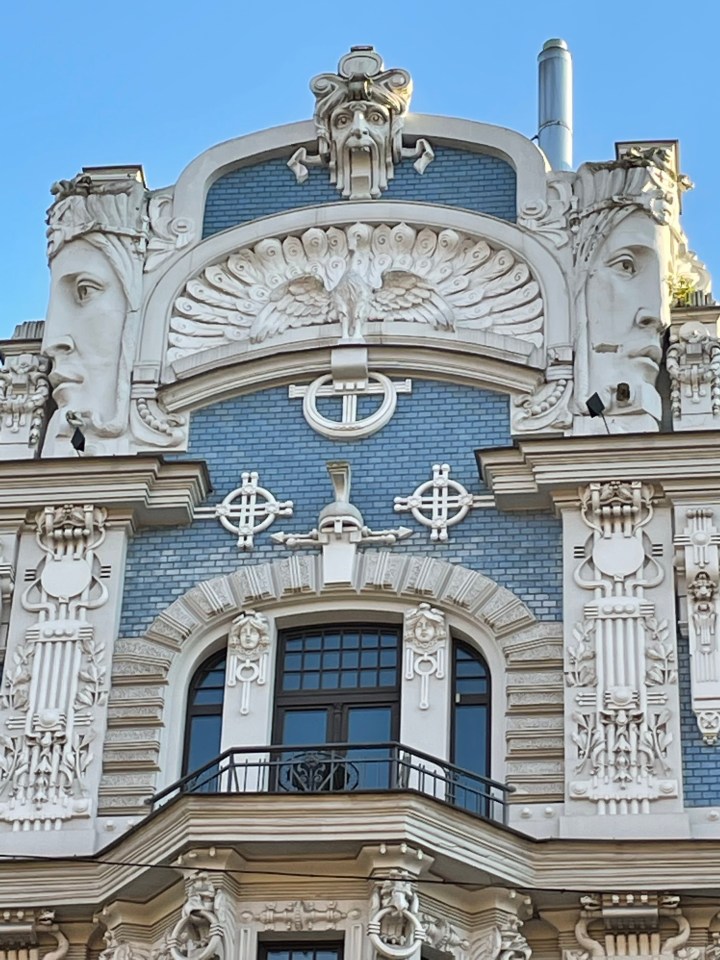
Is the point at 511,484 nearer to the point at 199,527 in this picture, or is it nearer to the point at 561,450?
the point at 561,450

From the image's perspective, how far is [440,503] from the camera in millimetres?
23703

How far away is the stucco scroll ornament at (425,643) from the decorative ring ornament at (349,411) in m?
2.16

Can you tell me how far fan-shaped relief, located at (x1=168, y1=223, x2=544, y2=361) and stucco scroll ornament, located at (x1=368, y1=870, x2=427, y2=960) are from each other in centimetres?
647

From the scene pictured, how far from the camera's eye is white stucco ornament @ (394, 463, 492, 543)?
Answer: 23531mm

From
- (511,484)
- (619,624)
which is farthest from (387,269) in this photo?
(619,624)

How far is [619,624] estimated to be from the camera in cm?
2255

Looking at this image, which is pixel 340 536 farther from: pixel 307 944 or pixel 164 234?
pixel 164 234

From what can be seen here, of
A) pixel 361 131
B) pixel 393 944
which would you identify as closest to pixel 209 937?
pixel 393 944

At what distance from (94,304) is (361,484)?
11.3ft

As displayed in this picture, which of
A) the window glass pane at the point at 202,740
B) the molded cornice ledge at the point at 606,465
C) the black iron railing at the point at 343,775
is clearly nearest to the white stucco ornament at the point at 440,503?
the molded cornice ledge at the point at 606,465

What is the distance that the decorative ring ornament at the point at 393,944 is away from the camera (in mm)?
20234

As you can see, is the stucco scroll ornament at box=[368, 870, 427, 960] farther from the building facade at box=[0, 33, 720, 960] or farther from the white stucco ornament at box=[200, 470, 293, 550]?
the white stucco ornament at box=[200, 470, 293, 550]

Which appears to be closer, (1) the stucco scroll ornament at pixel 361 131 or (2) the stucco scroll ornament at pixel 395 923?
(2) the stucco scroll ornament at pixel 395 923

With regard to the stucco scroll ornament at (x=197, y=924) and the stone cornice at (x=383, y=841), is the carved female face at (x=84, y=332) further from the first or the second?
the stucco scroll ornament at (x=197, y=924)
